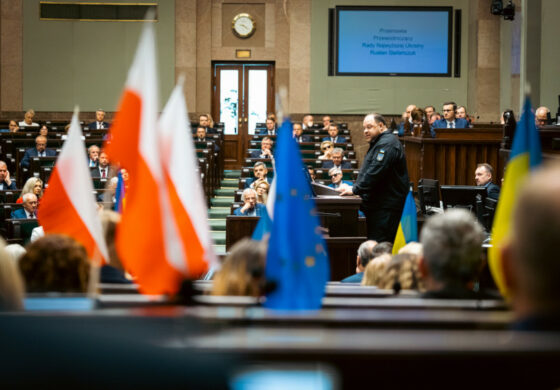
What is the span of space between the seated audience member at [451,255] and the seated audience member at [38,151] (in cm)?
1031

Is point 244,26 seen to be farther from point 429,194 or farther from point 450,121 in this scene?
point 429,194

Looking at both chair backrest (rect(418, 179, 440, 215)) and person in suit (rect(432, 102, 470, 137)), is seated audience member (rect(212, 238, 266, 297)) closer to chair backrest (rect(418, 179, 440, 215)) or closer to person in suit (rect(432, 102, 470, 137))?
chair backrest (rect(418, 179, 440, 215))

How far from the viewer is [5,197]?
9383mm

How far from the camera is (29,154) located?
1201cm

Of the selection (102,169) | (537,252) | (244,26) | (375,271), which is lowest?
(375,271)

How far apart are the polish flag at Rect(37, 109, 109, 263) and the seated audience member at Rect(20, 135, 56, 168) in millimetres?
8427

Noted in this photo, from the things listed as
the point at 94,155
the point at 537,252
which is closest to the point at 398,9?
the point at 94,155

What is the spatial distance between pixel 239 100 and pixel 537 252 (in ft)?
53.2

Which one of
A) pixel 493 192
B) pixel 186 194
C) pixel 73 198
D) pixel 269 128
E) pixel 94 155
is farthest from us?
pixel 269 128

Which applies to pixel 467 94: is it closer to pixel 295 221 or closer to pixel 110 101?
pixel 110 101

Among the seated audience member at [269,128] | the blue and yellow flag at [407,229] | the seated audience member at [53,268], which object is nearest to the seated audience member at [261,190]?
the blue and yellow flag at [407,229]

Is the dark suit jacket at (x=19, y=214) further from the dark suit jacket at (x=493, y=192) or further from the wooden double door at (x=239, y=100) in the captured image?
the wooden double door at (x=239, y=100)

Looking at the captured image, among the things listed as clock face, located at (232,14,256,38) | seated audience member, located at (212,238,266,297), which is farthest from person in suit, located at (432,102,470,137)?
seated audience member, located at (212,238,266,297)

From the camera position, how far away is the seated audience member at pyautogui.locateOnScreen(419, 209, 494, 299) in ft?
7.80
